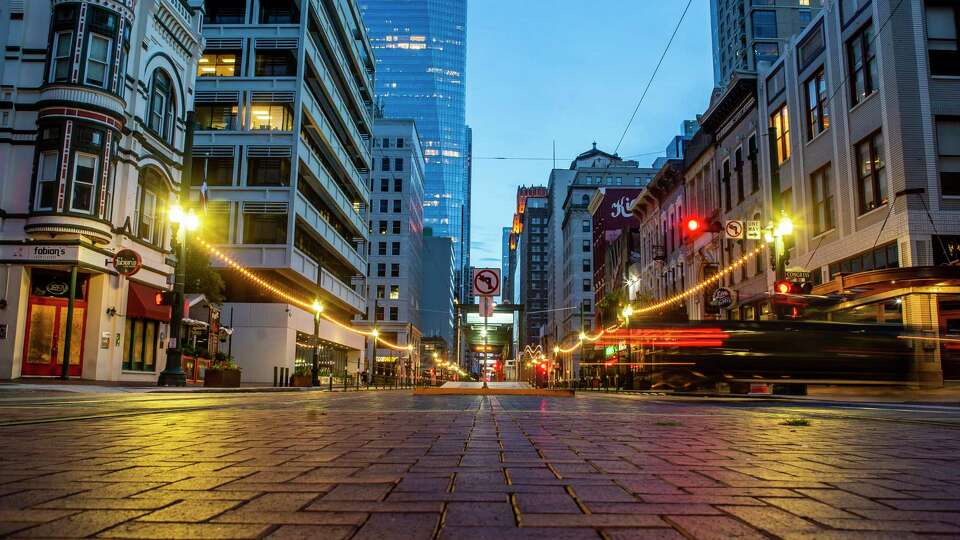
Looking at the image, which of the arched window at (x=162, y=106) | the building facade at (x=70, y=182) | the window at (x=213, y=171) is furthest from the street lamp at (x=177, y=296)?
the window at (x=213, y=171)

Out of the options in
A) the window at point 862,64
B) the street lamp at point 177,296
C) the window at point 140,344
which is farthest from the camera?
the window at point 140,344

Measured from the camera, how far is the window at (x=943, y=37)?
2338cm

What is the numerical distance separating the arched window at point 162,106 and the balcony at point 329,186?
11172 millimetres

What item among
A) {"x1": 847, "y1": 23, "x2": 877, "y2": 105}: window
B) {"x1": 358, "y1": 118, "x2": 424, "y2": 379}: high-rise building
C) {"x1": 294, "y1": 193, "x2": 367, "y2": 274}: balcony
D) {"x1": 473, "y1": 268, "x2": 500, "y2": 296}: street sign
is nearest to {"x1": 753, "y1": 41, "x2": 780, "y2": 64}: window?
{"x1": 358, "y1": 118, "x2": 424, "y2": 379}: high-rise building

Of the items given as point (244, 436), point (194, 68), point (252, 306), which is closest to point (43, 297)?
point (194, 68)

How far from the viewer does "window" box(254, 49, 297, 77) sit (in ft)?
139

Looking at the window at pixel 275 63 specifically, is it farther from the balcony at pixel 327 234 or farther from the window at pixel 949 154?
the window at pixel 949 154

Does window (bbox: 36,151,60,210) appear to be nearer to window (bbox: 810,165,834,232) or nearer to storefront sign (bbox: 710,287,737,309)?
window (bbox: 810,165,834,232)

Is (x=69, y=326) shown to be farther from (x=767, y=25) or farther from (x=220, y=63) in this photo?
(x=767, y=25)

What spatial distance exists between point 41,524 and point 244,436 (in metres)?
3.77

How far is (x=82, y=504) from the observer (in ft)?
9.85

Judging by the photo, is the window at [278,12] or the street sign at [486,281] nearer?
the street sign at [486,281]

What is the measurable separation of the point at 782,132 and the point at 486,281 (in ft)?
70.5

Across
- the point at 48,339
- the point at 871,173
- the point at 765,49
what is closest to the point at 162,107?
the point at 48,339
